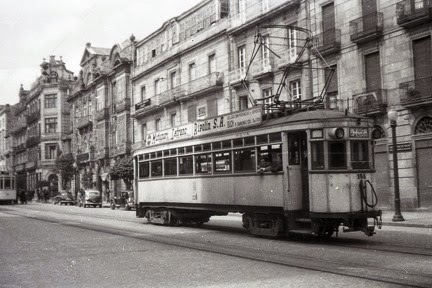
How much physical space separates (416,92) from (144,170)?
11.5 m

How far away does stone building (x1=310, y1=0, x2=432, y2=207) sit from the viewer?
2162 cm

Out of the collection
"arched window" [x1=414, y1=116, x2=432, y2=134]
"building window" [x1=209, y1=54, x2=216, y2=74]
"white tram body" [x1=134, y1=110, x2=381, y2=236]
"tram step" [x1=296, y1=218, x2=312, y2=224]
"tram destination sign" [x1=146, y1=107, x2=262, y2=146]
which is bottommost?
"tram step" [x1=296, y1=218, x2=312, y2=224]

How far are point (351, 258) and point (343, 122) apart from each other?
3450 mm

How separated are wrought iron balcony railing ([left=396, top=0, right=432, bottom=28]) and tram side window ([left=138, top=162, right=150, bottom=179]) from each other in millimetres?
12181

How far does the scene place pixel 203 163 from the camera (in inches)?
584

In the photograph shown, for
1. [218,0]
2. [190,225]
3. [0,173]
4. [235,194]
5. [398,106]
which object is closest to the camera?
[235,194]

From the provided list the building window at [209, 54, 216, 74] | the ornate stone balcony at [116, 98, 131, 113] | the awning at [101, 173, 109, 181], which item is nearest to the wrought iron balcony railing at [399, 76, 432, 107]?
the building window at [209, 54, 216, 74]

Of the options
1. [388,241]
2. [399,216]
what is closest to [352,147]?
[388,241]

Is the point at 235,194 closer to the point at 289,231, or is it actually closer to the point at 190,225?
the point at 289,231

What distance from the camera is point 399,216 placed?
17578 millimetres

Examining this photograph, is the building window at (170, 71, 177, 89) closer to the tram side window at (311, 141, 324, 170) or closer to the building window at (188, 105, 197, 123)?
the building window at (188, 105, 197, 123)

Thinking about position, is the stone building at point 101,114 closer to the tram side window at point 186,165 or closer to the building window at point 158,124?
the building window at point 158,124

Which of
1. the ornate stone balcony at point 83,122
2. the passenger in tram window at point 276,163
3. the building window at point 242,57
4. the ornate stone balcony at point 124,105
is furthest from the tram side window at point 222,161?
the ornate stone balcony at point 83,122

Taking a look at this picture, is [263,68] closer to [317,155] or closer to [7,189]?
[317,155]
